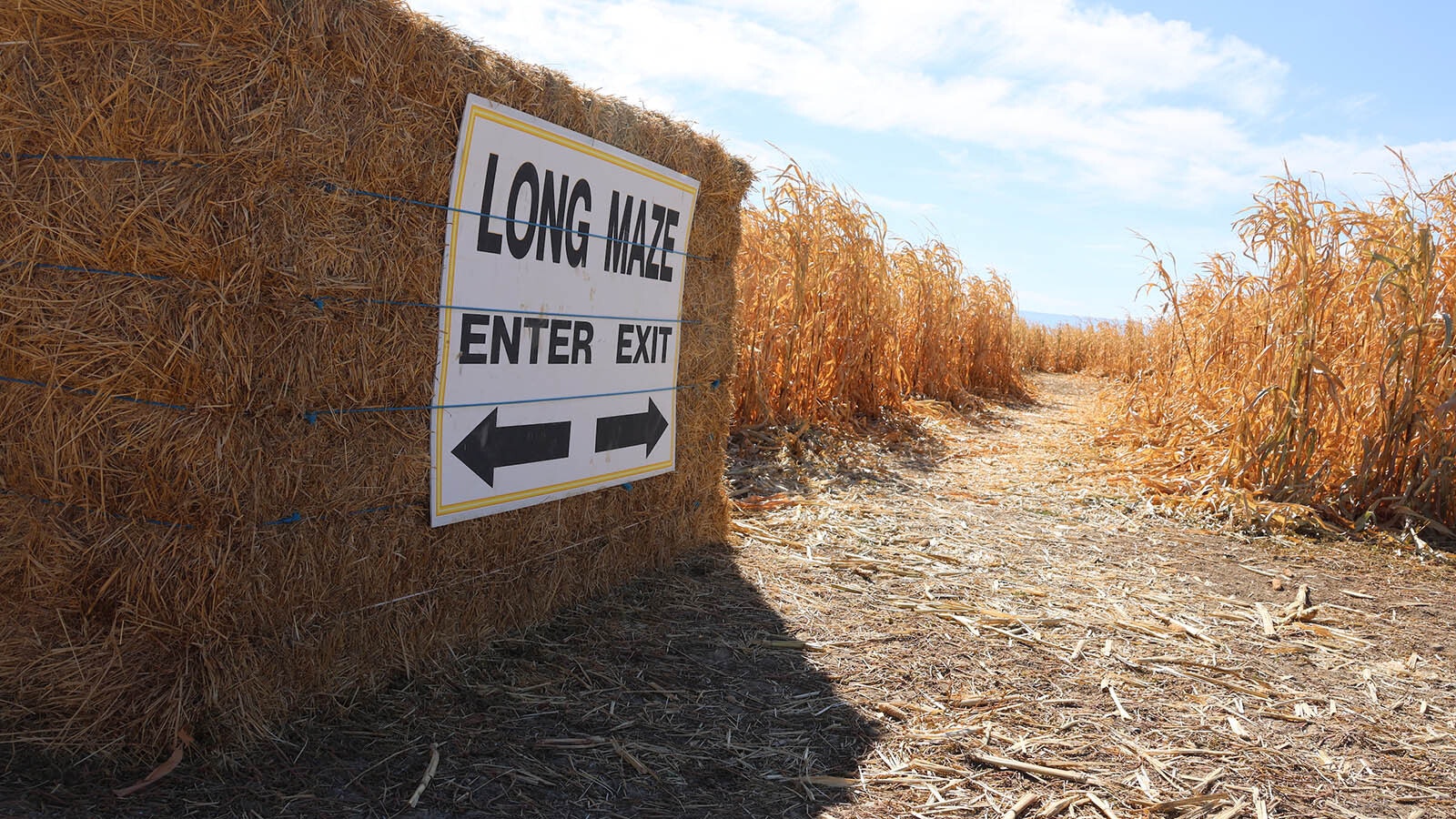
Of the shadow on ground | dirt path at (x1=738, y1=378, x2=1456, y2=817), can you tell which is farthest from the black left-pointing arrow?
dirt path at (x1=738, y1=378, x2=1456, y2=817)

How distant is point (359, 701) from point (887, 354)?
705 cm

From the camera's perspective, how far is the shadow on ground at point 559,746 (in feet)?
6.70

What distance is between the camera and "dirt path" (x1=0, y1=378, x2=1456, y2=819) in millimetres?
2164

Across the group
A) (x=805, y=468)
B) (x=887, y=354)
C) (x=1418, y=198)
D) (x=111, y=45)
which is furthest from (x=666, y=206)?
(x=887, y=354)

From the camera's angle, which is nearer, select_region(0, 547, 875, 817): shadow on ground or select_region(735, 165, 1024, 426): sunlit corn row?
select_region(0, 547, 875, 817): shadow on ground

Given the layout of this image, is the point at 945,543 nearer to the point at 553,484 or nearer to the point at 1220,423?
the point at 553,484

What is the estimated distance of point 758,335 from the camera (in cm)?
712

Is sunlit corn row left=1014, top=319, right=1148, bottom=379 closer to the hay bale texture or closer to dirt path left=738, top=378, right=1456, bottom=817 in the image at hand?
dirt path left=738, top=378, right=1456, bottom=817

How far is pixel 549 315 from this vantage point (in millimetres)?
3051

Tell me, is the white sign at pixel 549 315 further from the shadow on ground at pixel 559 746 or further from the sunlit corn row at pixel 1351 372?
the sunlit corn row at pixel 1351 372

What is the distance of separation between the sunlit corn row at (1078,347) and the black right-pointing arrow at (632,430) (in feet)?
52.8

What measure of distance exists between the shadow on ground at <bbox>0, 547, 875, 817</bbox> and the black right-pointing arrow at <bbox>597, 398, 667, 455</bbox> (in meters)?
0.72

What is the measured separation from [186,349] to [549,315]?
1190mm

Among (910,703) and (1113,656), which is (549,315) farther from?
(1113,656)
